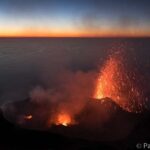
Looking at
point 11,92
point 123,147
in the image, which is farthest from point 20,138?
point 11,92

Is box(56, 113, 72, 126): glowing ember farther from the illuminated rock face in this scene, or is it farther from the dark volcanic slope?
the dark volcanic slope

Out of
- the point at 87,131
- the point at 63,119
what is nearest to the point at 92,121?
the point at 87,131

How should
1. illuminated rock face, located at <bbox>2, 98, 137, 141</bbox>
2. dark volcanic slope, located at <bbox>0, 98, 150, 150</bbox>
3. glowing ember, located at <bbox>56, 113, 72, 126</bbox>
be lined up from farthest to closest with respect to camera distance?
glowing ember, located at <bbox>56, 113, 72, 126</bbox>
illuminated rock face, located at <bbox>2, 98, 137, 141</bbox>
dark volcanic slope, located at <bbox>0, 98, 150, 150</bbox>

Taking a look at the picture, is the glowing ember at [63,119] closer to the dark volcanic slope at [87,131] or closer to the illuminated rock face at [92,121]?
the illuminated rock face at [92,121]

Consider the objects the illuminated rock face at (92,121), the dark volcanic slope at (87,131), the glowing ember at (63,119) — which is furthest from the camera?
the glowing ember at (63,119)

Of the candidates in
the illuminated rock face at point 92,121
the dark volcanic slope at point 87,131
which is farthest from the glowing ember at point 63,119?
the dark volcanic slope at point 87,131

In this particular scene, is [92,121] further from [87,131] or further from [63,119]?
[63,119]

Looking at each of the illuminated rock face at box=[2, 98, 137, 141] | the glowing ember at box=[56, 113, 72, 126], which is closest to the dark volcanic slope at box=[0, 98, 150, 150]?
the illuminated rock face at box=[2, 98, 137, 141]

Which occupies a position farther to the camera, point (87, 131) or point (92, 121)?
point (92, 121)
